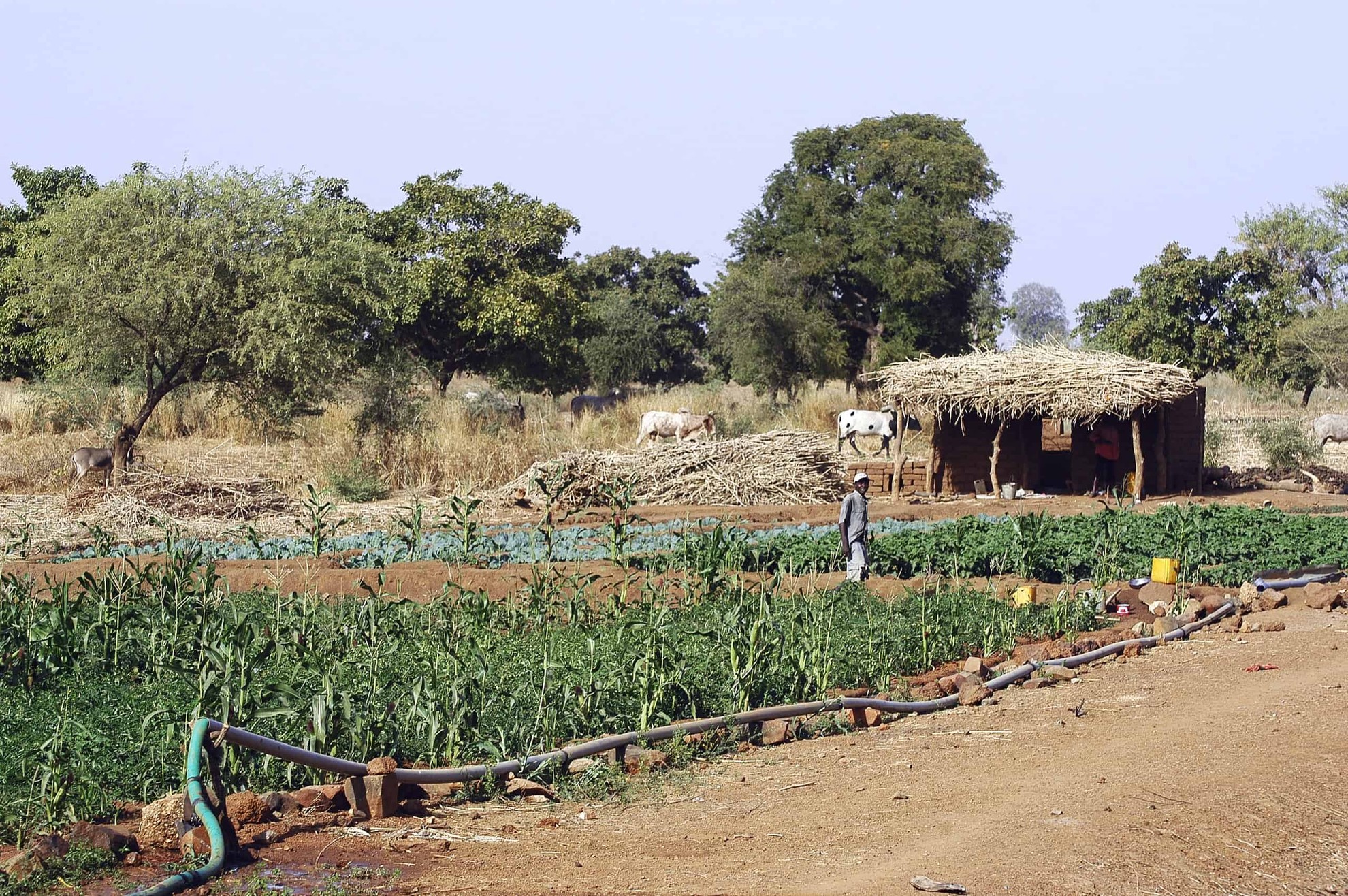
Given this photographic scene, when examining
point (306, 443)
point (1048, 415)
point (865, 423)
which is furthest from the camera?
point (865, 423)

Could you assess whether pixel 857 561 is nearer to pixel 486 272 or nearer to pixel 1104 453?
pixel 1104 453

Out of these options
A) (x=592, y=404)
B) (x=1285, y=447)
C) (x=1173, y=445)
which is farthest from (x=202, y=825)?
(x=592, y=404)

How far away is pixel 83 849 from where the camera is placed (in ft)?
15.5

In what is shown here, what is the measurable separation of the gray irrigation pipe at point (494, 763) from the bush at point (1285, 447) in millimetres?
20067

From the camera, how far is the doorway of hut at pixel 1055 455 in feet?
83.0

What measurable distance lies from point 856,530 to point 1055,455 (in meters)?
14.2

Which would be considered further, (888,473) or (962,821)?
(888,473)

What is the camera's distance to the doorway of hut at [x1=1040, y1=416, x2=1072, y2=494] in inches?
996

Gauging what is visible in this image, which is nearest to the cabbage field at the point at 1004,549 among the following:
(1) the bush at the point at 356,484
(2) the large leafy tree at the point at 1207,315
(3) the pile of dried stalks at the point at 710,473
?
(1) the bush at the point at 356,484

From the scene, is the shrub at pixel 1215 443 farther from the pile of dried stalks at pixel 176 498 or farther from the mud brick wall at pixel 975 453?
the pile of dried stalks at pixel 176 498

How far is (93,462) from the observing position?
2019 centimetres

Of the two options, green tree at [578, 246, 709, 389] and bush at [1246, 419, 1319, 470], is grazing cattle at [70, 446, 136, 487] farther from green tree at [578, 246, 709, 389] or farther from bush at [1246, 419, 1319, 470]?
bush at [1246, 419, 1319, 470]

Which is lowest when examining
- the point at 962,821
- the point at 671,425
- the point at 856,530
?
the point at 962,821

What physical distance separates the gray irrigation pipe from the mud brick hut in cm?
1323
